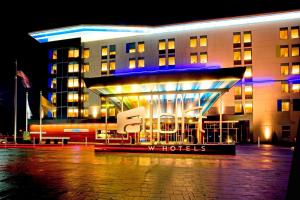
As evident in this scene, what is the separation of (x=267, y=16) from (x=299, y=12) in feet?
14.5

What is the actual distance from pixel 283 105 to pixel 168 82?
28083 millimetres

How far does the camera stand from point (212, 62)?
149 feet

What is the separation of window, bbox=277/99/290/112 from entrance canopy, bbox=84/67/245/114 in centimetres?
2274

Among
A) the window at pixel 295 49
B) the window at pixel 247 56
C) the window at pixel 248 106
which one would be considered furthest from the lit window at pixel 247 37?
the window at pixel 248 106

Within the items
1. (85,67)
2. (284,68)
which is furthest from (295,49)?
(85,67)

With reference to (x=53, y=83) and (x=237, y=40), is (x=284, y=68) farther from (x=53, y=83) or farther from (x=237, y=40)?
(x=53, y=83)

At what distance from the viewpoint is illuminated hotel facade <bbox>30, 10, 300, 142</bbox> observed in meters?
42.3

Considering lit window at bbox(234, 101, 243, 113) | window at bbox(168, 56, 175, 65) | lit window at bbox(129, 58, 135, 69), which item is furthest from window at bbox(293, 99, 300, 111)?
lit window at bbox(129, 58, 135, 69)

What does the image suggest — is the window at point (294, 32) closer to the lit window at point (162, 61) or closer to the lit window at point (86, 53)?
the lit window at point (162, 61)

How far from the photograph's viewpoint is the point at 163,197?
7898 millimetres

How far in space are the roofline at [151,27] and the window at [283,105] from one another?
12230 mm

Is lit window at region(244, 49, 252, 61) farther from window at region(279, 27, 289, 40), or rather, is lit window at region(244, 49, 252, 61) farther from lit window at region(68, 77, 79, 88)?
lit window at region(68, 77, 79, 88)

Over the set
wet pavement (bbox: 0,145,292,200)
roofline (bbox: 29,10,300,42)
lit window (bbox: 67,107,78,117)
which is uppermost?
roofline (bbox: 29,10,300,42)

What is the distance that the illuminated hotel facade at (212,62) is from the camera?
4234 cm
